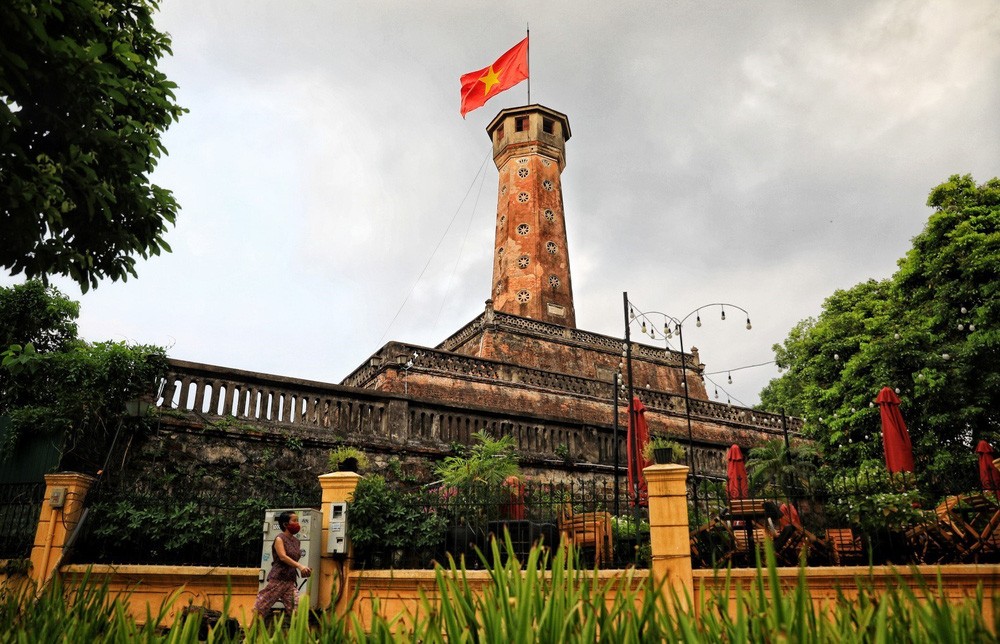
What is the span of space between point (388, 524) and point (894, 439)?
906cm

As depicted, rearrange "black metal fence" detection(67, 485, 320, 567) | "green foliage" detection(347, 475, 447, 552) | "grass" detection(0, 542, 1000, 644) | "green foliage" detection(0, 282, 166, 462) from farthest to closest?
"green foliage" detection(0, 282, 166, 462) < "black metal fence" detection(67, 485, 320, 567) < "green foliage" detection(347, 475, 447, 552) < "grass" detection(0, 542, 1000, 644)

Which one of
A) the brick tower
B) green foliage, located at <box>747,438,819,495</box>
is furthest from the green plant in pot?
the brick tower

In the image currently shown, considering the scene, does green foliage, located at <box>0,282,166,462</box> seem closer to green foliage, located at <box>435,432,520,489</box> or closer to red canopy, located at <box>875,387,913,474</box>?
green foliage, located at <box>435,432,520,489</box>

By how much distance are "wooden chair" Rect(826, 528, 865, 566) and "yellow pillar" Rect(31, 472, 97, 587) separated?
9.81m

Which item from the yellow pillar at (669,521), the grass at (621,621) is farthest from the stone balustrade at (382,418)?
the grass at (621,621)

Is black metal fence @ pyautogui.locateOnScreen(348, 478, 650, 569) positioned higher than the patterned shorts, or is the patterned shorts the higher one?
black metal fence @ pyautogui.locateOnScreen(348, 478, 650, 569)

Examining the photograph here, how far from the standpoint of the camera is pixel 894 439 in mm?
11461

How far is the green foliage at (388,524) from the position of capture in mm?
8414

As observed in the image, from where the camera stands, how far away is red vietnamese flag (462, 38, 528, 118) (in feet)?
97.0

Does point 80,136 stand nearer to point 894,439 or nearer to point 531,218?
point 894,439

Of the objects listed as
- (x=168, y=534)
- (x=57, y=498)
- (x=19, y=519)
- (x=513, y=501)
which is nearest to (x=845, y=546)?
(x=513, y=501)

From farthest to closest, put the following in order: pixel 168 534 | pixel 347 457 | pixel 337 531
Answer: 1. pixel 347 457
2. pixel 168 534
3. pixel 337 531

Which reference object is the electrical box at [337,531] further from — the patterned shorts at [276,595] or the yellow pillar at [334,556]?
the patterned shorts at [276,595]

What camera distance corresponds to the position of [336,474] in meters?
8.59
